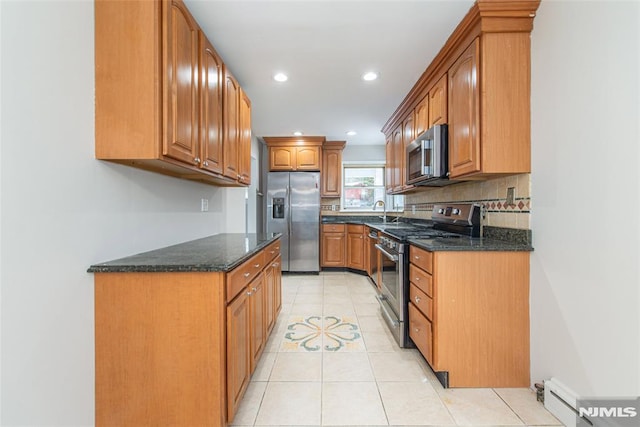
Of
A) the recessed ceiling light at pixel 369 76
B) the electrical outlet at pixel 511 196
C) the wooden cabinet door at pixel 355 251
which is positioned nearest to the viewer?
the electrical outlet at pixel 511 196

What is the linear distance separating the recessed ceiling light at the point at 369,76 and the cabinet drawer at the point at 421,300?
1.89 m

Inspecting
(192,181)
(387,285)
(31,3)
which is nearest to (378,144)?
(387,285)

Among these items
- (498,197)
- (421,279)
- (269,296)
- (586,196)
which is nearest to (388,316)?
(421,279)

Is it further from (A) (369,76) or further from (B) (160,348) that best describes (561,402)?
(A) (369,76)

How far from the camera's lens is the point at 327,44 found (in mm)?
2176

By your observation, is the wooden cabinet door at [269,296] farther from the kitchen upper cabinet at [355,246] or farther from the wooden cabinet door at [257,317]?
the kitchen upper cabinet at [355,246]

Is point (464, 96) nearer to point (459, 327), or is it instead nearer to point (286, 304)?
point (459, 327)

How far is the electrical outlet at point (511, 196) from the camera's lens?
6.52 ft

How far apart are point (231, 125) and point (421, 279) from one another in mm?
1918

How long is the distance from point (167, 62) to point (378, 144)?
4634mm

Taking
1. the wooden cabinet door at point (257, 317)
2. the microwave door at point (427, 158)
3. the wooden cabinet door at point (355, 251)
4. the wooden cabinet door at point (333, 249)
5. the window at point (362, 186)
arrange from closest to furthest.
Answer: the wooden cabinet door at point (257, 317) → the microwave door at point (427, 158) → the wooden cabinet door at point (355, 251) → the wooden cabinet door at point (333, 249) → the window at point (362, 186)

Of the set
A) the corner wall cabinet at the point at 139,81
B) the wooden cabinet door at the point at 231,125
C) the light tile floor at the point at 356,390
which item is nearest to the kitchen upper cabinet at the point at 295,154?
the wooden cabinet door at the point at 231,125

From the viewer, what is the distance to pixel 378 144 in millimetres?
5641

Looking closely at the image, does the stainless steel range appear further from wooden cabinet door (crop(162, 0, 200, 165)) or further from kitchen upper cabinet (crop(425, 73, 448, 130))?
wooden cabinet door (crop(162, 0, 200, 165))
